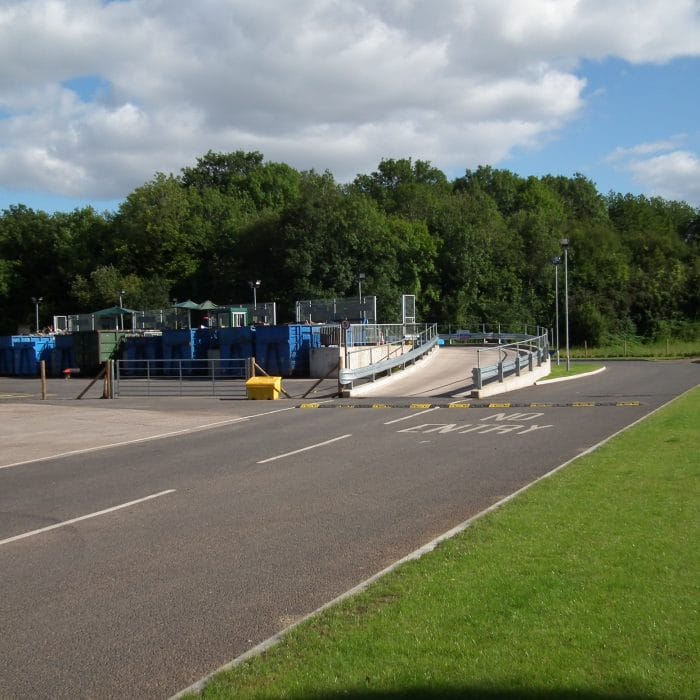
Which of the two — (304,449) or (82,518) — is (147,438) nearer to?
(304,449)

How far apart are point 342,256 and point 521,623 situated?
59.9 meters

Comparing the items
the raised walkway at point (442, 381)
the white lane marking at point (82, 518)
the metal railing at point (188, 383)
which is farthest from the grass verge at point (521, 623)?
the metal railing at point (188, 383)

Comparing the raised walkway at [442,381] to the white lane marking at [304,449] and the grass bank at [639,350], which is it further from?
the grass bank at [639,350]

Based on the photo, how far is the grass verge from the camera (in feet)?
15.3

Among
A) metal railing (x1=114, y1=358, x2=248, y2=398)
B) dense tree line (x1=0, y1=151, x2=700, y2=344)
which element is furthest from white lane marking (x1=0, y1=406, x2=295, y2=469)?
dense tree line (x1=0, y1=151, x2=700, y2=344)

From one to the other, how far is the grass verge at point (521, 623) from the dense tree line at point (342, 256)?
5626cm

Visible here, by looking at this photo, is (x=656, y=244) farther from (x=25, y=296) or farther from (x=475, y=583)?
(x=475, y=583)

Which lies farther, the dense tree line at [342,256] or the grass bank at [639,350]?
the dense tree line at [342,256]

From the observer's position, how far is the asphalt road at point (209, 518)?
5.84 m

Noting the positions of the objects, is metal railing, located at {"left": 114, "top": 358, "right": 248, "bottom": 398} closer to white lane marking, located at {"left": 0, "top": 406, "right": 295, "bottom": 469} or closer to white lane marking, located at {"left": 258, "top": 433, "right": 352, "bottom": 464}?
white lane marking, located at {"left": 0, "top": 406, "right": 295, "bottom": 469}

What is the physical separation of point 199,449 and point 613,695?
1333cm

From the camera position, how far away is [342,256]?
212 ft

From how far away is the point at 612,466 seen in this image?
11.9 m

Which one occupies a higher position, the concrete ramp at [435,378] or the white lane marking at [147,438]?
the concrete ramp at [435,378]
